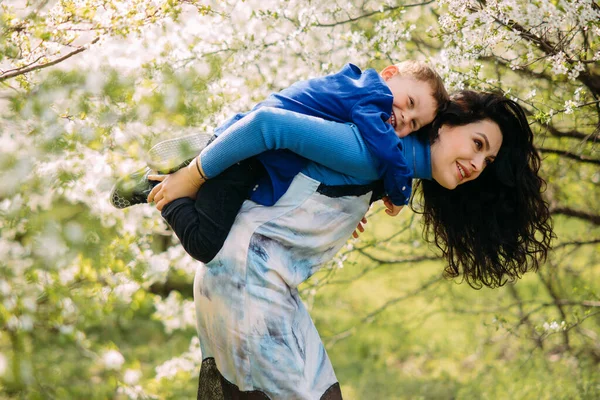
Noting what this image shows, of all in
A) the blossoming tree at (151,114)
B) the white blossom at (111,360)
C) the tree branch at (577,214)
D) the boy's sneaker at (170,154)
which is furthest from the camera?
the tree branch at (577,214)

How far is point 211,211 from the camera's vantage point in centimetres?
210

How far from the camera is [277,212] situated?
2115 mm

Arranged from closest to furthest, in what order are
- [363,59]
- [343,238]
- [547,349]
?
[343,238]
[363,59]
[547,349]

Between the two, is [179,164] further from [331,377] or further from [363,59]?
[363,59]

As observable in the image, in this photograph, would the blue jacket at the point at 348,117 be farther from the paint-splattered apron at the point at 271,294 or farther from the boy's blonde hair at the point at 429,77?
the boy's blonde hair at the point at 429,77

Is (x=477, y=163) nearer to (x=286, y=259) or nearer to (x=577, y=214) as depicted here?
(x=286, y=259)

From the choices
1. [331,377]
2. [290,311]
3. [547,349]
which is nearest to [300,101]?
[290,311]

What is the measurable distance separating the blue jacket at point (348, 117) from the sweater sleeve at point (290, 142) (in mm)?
47

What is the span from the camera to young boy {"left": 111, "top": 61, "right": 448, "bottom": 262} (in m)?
2.05

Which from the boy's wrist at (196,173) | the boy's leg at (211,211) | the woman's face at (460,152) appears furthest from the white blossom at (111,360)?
the woman's face at (460,152)

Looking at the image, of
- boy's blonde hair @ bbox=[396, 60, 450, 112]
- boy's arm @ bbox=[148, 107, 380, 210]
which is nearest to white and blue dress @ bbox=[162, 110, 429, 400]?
boy's arm @ bbox=[148, 107, 380, 210]

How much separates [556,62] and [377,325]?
387cm

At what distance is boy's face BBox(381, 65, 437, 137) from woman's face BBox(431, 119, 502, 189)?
0.07m

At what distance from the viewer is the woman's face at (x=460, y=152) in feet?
7.36
